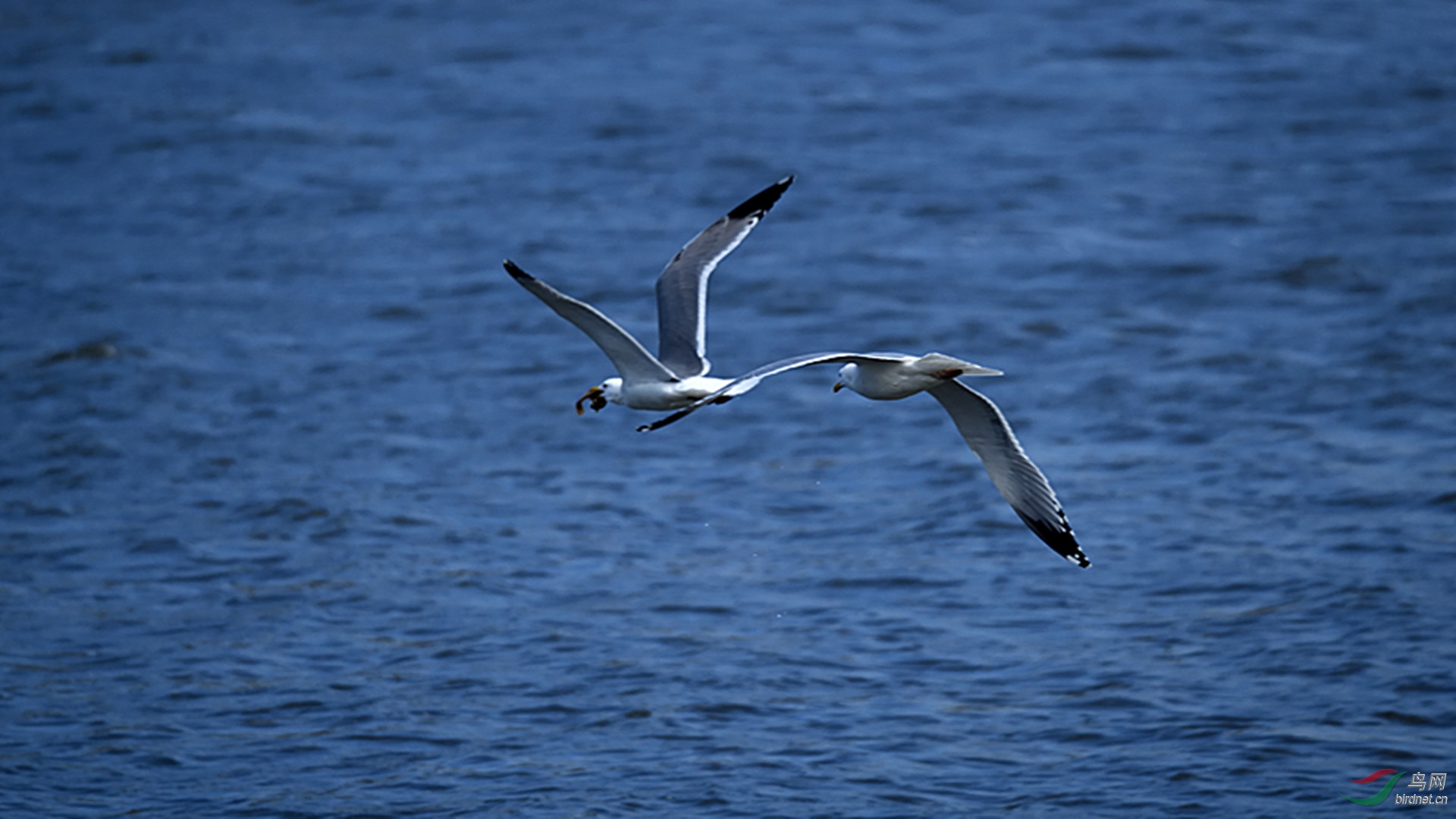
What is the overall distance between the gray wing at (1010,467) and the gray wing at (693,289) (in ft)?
3.71

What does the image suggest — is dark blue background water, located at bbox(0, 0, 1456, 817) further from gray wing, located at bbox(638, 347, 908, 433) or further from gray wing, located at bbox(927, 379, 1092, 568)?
gray wing, located at bbox(638, 347, 908, 433)

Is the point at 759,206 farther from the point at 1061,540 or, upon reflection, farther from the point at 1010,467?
the point at 1061,540

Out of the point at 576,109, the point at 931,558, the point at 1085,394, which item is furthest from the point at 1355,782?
the point at 576,109

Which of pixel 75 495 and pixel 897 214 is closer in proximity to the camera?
pixel 75 495

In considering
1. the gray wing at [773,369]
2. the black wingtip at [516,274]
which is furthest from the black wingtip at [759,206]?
the black wingtip at [516,274]

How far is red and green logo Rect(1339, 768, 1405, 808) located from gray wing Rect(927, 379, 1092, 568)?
1.71 metres

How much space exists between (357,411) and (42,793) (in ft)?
15.8

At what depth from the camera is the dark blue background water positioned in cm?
904

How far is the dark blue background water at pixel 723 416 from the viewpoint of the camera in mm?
9039

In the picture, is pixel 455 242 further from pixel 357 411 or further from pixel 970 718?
pixel 970 718

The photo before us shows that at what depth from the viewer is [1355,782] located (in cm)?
847

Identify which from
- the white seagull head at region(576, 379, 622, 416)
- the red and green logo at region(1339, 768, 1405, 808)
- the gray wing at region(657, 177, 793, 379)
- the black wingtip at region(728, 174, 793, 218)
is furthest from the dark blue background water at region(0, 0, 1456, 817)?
the black wingtip at region(728, 174, 793, 218)

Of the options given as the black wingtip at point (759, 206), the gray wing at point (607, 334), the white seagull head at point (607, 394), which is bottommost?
the white seagull head at point (607, 394)
